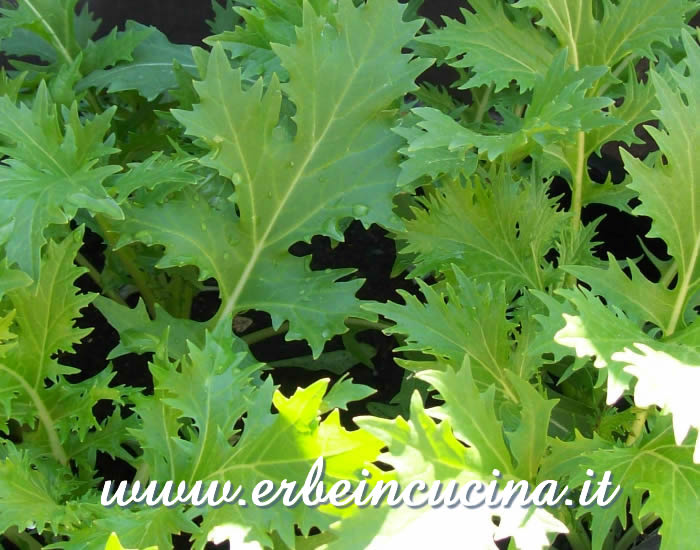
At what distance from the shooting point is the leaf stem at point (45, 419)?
0.66 m

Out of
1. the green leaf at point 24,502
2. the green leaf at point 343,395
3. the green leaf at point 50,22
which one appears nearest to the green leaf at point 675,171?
the green leaf at point 343,395

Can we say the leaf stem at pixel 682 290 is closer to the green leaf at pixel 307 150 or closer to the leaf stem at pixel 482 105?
→ the green leaf at pixel 307 150

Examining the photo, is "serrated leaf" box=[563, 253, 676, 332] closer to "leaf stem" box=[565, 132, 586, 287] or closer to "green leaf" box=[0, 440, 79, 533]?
"leaf stem" box=[565, 132, 586, 287]

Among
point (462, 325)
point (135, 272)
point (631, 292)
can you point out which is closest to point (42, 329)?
point (135, 272)

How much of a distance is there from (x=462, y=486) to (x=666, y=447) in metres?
0.16

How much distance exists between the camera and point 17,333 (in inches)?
26.4

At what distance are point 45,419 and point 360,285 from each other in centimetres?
28

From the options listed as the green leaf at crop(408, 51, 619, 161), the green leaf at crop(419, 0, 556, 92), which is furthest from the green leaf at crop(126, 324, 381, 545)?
the green leaf at crop(419, 0, 556, 92)

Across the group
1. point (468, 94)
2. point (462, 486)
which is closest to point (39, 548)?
point (462, 486)

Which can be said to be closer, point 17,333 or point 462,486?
point 462,486

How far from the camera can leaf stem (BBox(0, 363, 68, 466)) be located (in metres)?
0.66

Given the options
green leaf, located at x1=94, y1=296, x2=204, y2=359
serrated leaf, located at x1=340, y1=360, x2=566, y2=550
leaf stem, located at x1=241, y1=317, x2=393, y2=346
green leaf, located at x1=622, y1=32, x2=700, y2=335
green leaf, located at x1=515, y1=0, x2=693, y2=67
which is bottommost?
leaf stem, located at x1=241, y1=317, x2=393, y2=346

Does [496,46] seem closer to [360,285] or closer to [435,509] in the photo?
Result: [360,285]

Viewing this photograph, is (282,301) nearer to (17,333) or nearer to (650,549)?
(17,333)
